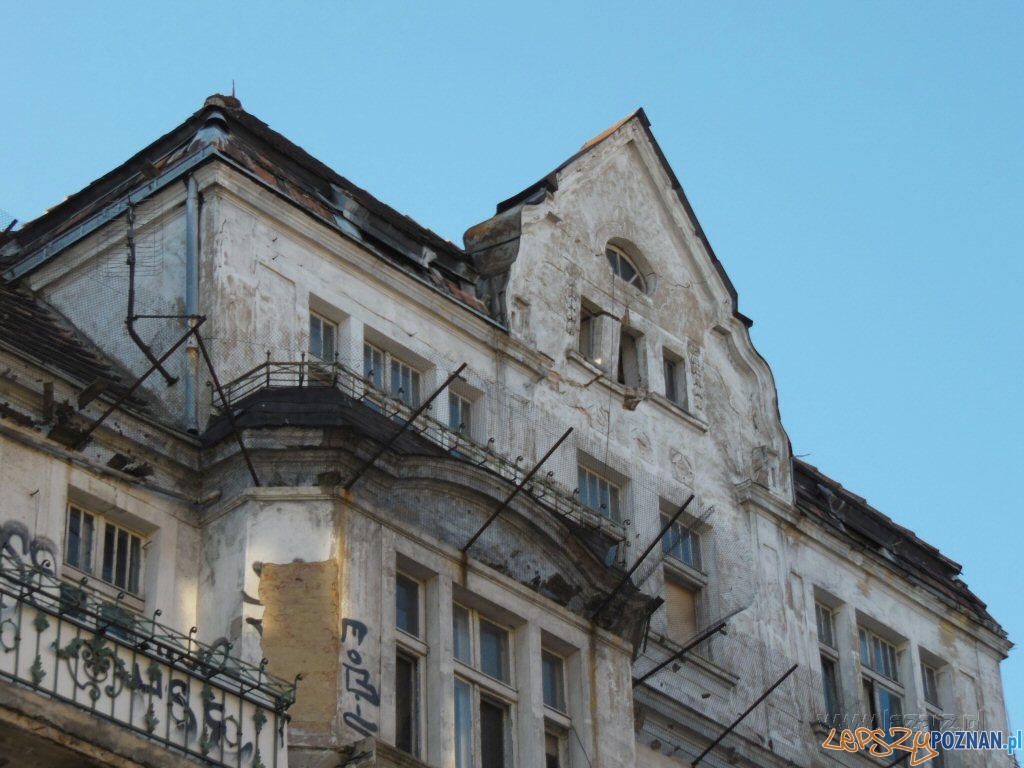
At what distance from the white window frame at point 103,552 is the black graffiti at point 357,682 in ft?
7.00

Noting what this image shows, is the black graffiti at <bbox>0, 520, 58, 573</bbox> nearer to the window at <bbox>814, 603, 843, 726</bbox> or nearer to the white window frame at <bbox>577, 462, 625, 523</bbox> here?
the white window frame at <bbox>577, 462, 625, 523</bbox>

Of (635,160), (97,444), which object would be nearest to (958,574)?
(635,160)

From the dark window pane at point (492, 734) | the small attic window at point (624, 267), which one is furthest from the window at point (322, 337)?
the small attic window at point (624, 267)

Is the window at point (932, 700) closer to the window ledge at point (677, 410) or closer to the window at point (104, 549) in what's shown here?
the window ledge at point (677, 410)

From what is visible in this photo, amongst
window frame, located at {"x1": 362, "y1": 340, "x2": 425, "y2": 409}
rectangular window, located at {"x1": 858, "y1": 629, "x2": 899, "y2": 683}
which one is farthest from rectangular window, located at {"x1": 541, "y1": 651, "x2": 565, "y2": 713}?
Answer: rectangular window, located at {"x1": 858, "y1": 629, "x2": 899, "y2": 683}

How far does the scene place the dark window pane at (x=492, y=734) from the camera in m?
25.2

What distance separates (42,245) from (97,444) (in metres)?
5.83

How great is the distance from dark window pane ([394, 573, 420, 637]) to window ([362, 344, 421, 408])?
3.52m

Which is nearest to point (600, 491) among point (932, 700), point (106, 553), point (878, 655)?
point (878, 655)

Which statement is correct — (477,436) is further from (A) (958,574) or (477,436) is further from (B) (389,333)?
(A) (958,574)

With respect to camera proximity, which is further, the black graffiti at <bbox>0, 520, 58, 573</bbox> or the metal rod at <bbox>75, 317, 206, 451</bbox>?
the metal rod at <bbox>75, 317, 206, 451</bbox>

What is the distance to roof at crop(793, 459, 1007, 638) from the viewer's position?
1351 inches

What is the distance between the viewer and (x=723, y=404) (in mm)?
33344

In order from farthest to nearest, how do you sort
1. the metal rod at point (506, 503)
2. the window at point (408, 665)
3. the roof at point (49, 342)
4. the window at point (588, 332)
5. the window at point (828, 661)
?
1. the window at point (828, 661)
2. the window at point (588, 332)
3. the metal rod at point (506, 503)
4. the roof at point (49, 342)
5. the window at point (408, 665)
